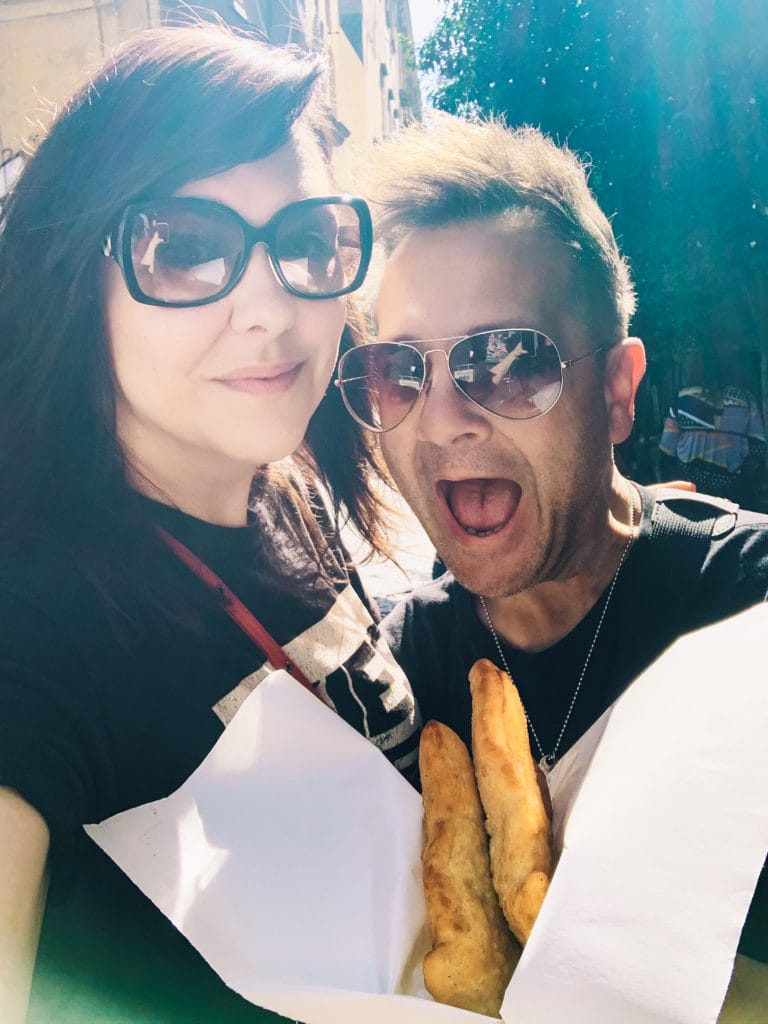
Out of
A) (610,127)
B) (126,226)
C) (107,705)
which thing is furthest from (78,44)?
(107,705)

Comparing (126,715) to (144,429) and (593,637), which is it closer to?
(144,429)

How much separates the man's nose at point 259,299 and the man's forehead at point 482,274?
9.9 inches

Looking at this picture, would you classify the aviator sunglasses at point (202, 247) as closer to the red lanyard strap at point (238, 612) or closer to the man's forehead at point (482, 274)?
the man's forehead at point (482, 274)

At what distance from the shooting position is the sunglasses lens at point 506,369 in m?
1.52

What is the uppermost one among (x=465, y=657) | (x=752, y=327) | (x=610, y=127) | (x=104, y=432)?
(x=610, y=127)

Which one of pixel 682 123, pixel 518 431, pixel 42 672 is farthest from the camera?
pixel 682 123

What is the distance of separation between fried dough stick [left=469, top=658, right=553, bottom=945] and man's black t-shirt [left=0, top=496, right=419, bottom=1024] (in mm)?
302

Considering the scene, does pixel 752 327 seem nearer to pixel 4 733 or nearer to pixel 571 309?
pixel 571 309

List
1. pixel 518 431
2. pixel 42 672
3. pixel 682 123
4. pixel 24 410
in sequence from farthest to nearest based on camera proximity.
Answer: pixel 682 123, pixel 518 431, pixel 24 410, pixel 42 672

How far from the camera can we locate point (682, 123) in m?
1.66

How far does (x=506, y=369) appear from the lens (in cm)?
152

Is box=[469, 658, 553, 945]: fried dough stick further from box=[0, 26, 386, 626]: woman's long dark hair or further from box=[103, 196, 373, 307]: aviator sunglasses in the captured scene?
box=[103, 196, 373, 307]: aviator sunglasses

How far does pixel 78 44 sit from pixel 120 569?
91 centimetres

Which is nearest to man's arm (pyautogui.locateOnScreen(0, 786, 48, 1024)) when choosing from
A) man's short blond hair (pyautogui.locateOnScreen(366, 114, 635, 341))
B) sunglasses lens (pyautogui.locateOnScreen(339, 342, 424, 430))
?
sunglasses lens (pyautogui.locateOnScreen(339, 342, 424, 430))
